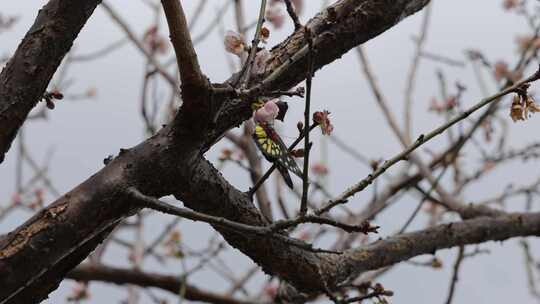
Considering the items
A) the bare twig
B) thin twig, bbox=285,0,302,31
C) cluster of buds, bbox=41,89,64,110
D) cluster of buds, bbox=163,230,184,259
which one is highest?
cluster of buds, bbox=163,230,184,259

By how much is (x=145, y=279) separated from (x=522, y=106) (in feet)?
5.59

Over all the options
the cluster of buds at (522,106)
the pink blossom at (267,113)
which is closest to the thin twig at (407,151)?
the cluster of buds at (522,106)

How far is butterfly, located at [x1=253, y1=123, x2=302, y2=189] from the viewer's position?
3.18ft

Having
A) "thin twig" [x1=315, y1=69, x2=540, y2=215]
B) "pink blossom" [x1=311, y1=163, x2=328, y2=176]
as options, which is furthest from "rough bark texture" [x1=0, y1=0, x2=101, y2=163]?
"pink blossom" [x1=311, y1=163, x2=328, y2=176]

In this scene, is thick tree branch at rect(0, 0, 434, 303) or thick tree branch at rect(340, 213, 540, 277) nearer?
thick tree branch at rect(0, 0, 434, 303)

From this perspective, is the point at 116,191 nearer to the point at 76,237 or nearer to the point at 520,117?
the point at 76,237

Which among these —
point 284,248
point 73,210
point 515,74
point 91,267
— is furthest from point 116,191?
point 515,74

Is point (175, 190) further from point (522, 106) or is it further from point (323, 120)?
point (522, 106)

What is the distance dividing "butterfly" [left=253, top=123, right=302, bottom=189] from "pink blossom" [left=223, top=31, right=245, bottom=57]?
9.2 inches

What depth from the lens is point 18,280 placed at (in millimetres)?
966

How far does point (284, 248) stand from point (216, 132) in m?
0.33

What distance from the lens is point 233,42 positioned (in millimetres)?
1138

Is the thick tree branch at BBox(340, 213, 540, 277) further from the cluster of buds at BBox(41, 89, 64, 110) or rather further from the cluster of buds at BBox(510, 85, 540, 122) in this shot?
the cluster of buds at BBox(41, 89, 64, 110)

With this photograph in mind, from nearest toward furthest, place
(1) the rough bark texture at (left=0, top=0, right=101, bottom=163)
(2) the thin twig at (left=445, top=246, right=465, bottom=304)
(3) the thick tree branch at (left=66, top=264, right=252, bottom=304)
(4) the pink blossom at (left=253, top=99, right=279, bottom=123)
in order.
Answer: (4) the pink blossom at (left=253, top=99, right=279, bottom=123), (1) the rough bark texture at (left=0, top=0, right=101, bottom=163), (2) the thin twig at (left=445, top=246, right=465, bottom=304), (3) the thick tree branch at (left=66, top=264, right=252, bottom=304)
